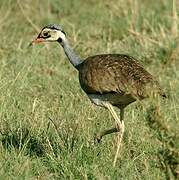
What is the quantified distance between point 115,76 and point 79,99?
60.8 inches

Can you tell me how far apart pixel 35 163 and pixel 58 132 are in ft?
1.85

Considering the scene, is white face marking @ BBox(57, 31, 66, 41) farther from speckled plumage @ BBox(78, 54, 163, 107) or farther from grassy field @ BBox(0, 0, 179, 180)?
grassy field @ BBox(0, 0, 179, 180)

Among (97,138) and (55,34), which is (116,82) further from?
(55,34)

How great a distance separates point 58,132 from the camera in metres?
5.67

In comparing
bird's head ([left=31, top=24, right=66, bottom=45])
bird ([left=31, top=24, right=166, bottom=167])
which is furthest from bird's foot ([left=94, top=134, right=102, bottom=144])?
bird's head ([left=31, top=24, right=66, bottom=45])

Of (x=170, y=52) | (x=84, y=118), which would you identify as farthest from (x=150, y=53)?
(x=84, y=118)

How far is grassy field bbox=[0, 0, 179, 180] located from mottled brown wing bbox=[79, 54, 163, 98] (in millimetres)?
185

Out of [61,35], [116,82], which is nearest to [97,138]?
[116,82]

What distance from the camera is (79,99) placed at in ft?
22.3

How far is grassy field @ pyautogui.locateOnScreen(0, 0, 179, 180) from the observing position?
4.92 metres

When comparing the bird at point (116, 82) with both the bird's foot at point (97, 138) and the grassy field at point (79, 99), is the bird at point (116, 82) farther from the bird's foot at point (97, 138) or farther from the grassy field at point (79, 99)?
the grassy field at point (79, 99)

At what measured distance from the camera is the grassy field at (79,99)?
194 inches

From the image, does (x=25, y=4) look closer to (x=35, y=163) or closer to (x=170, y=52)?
(x=170, y=52)

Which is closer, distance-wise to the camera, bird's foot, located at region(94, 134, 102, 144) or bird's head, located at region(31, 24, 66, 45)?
bird's foot, located at region(94, 134, 102, 144)
